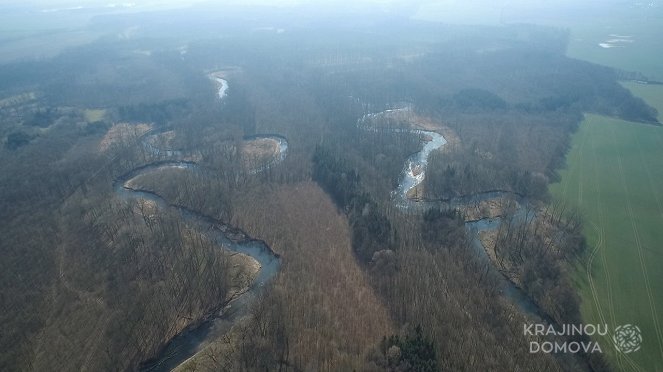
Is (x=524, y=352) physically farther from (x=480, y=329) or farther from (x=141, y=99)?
(x=141, y=99)

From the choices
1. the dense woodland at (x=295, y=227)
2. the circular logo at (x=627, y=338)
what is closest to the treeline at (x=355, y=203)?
the dense woodland at (x=295, y=227)

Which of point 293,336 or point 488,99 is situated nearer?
point 293,336

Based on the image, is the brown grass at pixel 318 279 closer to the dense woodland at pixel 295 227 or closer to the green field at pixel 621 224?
the dense woodland at pixel 295 227

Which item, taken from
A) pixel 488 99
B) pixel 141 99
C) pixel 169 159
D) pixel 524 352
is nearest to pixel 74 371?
pixel 524 352

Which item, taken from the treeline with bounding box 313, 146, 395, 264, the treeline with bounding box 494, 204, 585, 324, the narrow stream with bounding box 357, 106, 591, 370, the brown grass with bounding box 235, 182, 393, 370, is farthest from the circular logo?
the treeline with bounding box 313, 146, 395, 264

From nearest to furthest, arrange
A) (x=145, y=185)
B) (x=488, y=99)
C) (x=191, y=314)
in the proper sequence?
(x=191, y=314) < (x=145, y=185) < (x=488, y=99)

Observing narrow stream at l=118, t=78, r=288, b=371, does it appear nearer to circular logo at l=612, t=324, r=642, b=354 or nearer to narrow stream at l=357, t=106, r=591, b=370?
narrow stream at l=357, t=106, r=591, b=370
